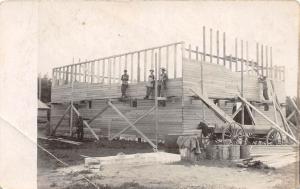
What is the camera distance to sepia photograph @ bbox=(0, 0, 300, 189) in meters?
11.3

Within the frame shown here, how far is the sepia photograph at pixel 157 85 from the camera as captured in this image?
37.1 feet

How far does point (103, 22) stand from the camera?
1242cm

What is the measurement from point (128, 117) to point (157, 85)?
13.2 ft

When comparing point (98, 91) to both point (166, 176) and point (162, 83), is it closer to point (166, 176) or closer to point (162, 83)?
point (162, 83)

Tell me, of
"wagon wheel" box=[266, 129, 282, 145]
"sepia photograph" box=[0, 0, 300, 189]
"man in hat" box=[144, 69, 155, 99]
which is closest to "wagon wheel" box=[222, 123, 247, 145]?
"sepia photograph" box=[0, 0, 300, 189]

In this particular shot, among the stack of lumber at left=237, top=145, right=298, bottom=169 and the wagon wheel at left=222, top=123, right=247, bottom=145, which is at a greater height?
the wagon wheel at left=222, top=123, right=247, bottom=145

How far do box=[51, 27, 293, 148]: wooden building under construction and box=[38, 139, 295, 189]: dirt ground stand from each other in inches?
129

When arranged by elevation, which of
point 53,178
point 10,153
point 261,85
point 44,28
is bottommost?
point 53,178

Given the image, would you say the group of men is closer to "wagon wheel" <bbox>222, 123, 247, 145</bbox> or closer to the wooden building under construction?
the wooden building under construction

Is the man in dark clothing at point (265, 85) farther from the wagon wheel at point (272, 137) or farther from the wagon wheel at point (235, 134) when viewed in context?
the wagon wheel at point (235, 134)

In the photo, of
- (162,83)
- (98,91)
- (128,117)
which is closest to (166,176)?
(162,83)

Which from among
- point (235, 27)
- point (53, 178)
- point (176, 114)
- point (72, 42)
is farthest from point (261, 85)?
point (53, 178)

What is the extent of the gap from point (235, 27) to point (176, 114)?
6.96 metres

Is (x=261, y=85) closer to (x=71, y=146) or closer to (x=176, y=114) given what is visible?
(x=176, y=114)
